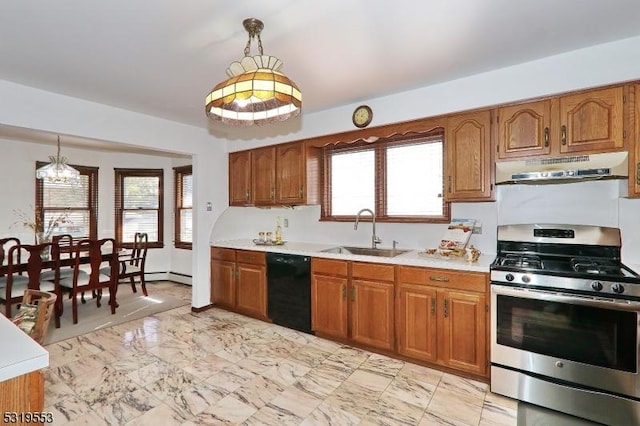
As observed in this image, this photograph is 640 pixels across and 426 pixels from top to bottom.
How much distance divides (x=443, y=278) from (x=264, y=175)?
253 centimetres

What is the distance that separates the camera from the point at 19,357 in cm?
108

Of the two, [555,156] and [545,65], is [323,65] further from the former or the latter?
[555,156]

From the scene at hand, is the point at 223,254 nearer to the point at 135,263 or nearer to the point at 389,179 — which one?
the point at 135,263

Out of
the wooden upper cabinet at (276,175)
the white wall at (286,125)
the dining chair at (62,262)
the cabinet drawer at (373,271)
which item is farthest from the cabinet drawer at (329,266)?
the dining chair at (62,262)

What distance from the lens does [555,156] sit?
2.40 meters

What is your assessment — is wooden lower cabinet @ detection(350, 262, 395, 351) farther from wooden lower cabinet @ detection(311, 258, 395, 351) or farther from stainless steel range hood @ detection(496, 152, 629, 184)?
stainless steel range hood @ detection(496, 152, 629, 184)

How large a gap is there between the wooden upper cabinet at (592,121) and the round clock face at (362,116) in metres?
1.56

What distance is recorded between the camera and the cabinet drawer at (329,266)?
3159mm

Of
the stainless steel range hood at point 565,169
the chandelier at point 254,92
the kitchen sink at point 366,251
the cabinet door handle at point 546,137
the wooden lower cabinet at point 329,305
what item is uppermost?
the chandelier at point 254,92

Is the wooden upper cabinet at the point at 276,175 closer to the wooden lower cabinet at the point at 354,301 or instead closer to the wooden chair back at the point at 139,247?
the wooden lower cabinet at the point at 354,301

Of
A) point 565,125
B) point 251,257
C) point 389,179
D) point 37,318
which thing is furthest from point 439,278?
point 37,318

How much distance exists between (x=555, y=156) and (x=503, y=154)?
13.5 inches

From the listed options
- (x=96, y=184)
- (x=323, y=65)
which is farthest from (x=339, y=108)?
(x=96, y=184)

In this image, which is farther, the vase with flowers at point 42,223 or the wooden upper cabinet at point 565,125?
the vase with flowers at point 42,223
